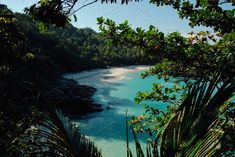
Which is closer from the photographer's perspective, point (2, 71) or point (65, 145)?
point (65, 145)

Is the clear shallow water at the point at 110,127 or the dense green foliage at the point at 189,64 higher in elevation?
the dense green foliage at the point at 189,64

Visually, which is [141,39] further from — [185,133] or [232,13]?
[185,133]

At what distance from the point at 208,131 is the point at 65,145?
38.6 inches

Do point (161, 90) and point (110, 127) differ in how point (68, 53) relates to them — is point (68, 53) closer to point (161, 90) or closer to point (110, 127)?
point (110, 127)

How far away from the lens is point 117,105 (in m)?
36.0

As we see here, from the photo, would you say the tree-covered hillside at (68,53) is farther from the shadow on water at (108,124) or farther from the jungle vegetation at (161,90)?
the jungle vegetation at (161,90)

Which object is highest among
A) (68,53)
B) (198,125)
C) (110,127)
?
(198,125)

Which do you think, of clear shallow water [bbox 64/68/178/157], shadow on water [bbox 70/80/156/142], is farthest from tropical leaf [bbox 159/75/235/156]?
shadow on water [bbox 70/80/156/142]

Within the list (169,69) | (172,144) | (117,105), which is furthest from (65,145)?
(117,105)

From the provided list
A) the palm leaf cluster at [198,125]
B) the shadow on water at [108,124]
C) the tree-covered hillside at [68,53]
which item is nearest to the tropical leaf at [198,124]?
the palm leaf cluster at [198,125]

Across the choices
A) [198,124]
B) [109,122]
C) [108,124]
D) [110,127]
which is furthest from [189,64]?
[109,122]

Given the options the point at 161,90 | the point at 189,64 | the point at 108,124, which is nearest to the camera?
the point at 189,64

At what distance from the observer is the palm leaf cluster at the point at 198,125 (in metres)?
1.28

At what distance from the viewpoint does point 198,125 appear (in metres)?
1.32
